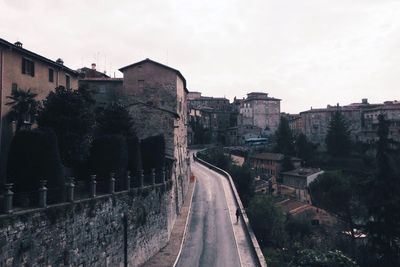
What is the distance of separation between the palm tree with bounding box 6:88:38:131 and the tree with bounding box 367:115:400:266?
27194 mm

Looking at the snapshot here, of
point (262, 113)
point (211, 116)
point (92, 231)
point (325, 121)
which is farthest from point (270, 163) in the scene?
point (92, 231)

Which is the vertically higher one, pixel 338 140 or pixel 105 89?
pixel 105 89

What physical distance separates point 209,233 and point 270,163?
5647cm

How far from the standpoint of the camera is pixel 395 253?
31266 mm

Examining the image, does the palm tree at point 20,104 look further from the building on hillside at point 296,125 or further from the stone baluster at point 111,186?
the building on hillside at point 296,125

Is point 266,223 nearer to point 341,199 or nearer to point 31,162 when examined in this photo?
point 341,199

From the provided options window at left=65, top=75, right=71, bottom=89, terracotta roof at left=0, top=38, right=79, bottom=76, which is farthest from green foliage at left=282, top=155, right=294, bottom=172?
terracotta roof at left=0, top=38, right=79, bottom=76

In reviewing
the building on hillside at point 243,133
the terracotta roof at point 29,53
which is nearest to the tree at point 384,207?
the terracotta roof at point 29,53

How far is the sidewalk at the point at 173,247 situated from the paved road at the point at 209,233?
530mm

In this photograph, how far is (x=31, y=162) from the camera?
16.6 m

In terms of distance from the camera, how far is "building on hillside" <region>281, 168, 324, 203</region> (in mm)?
72062

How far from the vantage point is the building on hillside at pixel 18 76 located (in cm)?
2425

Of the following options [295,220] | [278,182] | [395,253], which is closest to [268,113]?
[278,182]

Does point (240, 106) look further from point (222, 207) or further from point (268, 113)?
point (222, 207)
